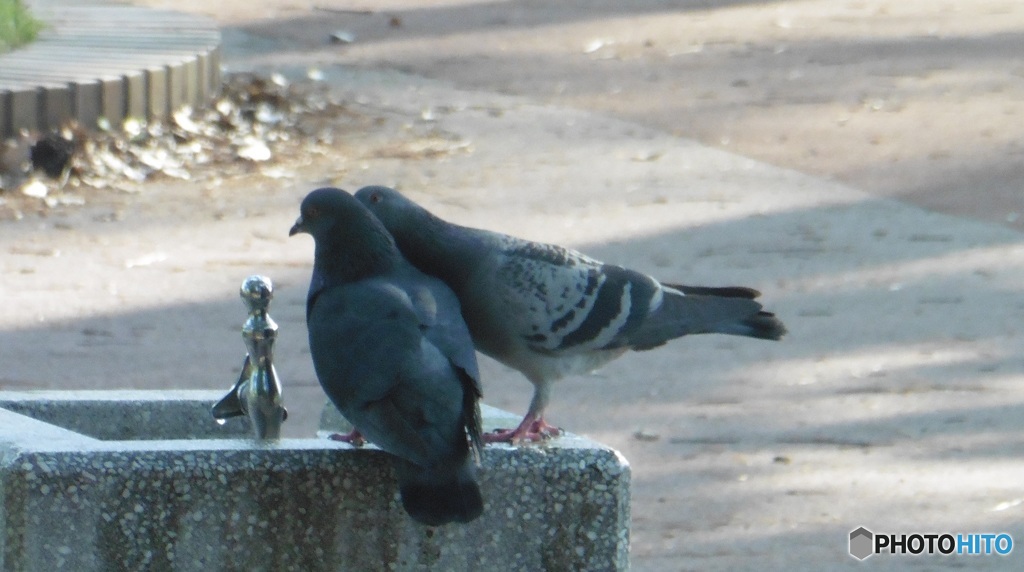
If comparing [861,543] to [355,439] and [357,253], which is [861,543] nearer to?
[355,439]

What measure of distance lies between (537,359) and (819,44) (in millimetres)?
8425

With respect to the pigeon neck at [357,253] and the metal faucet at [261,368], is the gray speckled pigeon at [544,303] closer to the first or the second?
the pigeon neck at [357,253]

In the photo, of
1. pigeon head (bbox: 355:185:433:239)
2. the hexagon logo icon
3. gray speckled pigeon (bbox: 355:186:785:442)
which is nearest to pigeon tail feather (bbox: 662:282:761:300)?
gray speckled pigeon (bbox: 355:186:785:442)

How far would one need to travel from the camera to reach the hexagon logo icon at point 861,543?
13.1ft

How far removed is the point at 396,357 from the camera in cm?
256

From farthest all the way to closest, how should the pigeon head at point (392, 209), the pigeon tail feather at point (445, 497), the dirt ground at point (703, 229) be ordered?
the dirt ground at point (703, 229)
the pigeon head at point (392, 209)
the pigeon tail feather at point (445, 497)

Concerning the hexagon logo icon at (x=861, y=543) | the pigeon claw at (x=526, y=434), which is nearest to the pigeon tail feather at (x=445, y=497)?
the pigeon claw at (x=526, y=434)

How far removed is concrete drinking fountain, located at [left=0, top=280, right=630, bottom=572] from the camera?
260 centimetres

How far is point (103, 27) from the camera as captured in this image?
30.6 ft

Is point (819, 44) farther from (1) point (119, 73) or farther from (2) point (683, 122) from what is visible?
(1) point (119, 73)

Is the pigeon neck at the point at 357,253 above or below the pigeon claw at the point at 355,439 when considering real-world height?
above

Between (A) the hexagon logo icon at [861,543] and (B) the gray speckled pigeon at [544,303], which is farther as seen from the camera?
(A) the hexagon logo icon at [861,543]

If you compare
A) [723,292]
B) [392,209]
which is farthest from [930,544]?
[392,209]

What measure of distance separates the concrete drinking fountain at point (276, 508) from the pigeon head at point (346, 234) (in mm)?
321
